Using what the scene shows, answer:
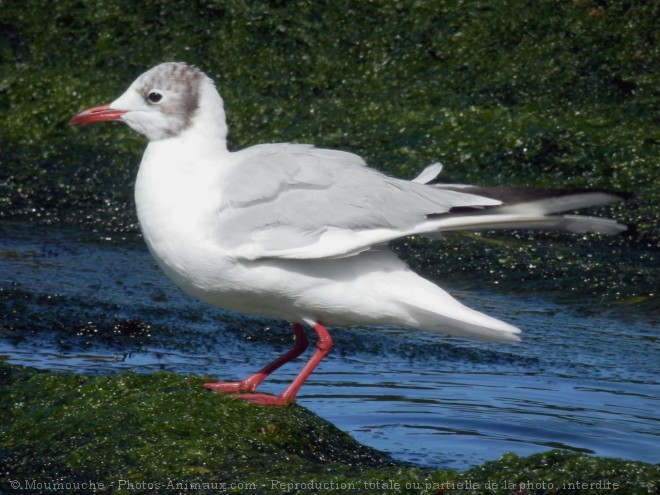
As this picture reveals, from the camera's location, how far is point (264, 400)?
5.34 meters

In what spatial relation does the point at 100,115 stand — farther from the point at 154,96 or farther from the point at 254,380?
the point at 254,380

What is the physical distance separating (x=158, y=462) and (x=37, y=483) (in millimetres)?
446

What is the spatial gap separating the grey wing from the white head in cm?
29

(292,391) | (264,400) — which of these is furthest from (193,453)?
(292,391)

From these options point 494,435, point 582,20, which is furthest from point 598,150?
point 494,435

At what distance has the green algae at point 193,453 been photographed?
4277mm

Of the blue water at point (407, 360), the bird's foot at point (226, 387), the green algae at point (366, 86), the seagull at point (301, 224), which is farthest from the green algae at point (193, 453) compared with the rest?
the green algae at point (366, 86)

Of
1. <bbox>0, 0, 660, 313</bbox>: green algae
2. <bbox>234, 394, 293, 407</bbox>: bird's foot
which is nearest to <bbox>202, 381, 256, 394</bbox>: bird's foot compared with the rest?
<bbox>234, 394, 293, 407</bbox>: bird's foot

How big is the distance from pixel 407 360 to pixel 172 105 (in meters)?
2.14

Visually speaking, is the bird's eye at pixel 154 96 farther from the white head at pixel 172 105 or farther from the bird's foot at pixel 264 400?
the bird's foot at pixel 264 400

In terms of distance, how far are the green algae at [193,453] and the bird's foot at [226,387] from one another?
0.05m

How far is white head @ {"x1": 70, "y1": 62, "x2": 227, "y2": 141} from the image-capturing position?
5.73m

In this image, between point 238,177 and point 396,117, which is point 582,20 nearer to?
point 396,117

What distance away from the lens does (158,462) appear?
4.64 m
